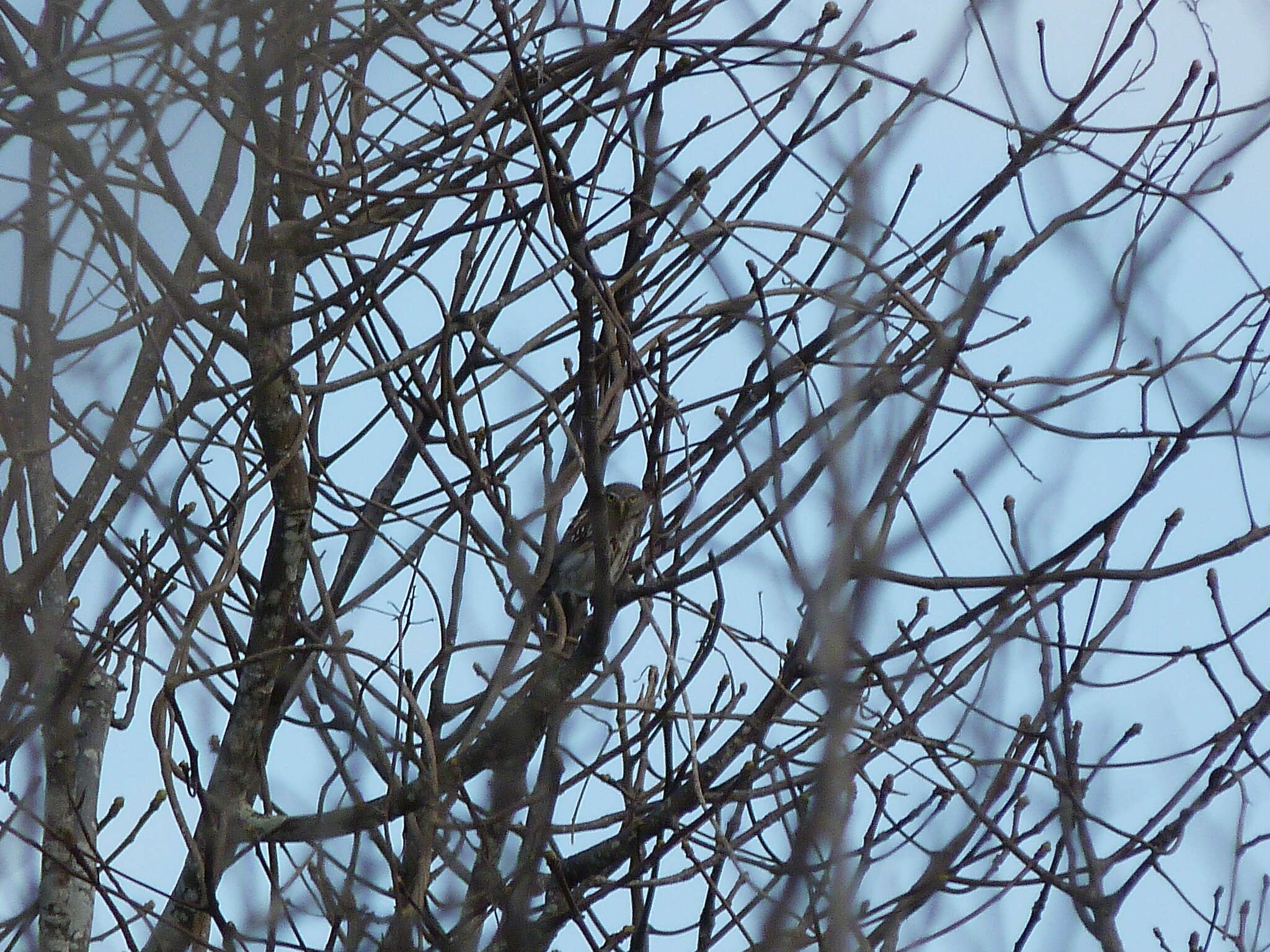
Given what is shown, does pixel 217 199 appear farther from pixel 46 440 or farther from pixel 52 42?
pixel 46 440

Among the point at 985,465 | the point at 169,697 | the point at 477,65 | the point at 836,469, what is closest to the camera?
the point at 836,469

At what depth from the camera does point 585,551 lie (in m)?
3.45

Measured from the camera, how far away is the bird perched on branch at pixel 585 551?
325cm

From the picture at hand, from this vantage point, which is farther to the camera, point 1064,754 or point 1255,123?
point 1064,754

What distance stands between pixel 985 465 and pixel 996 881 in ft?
4.54

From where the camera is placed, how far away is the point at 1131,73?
10.2 ft

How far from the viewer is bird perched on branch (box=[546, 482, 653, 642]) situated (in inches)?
128

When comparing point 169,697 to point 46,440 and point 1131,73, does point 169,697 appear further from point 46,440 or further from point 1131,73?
point 1131,73

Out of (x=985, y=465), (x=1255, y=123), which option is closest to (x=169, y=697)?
(x=985, y=465)

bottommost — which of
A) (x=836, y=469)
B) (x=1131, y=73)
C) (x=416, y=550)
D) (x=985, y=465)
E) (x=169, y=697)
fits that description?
(x=836, y=469)

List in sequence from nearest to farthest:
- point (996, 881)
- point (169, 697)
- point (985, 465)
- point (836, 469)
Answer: point (836, 469), point (985, 465), point (169, 697), point (996, 881)

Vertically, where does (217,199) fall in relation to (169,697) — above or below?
above

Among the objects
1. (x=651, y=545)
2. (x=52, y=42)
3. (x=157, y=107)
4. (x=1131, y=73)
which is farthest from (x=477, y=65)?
(x=1131, y=73)

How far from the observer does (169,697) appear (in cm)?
230
